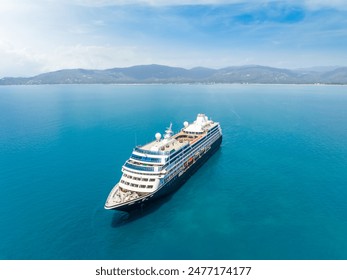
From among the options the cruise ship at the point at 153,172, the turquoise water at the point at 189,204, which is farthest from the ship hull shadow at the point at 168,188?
the turquoise water at the point at 189,204

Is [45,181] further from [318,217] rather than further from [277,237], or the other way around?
[318,217]

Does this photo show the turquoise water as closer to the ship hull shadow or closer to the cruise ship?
the ship hull shadow

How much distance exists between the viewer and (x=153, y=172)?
178 feet

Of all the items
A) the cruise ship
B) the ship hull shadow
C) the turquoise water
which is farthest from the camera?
the cruise ship

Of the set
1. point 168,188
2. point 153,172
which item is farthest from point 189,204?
point 153,172

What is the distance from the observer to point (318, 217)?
4741 centimetres

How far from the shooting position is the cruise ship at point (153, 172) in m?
49.3

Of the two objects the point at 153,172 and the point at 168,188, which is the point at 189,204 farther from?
the point at 153,172

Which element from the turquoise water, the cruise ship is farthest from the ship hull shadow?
the turquoise water

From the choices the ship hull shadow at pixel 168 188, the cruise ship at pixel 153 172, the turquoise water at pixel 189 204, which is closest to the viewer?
the turquoise water at pixel 189 204

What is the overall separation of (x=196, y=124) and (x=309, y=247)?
187 ft

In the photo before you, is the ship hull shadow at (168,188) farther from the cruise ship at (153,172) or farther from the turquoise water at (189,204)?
the turquoise water at (189,204)

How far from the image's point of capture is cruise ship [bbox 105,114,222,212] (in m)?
49.3

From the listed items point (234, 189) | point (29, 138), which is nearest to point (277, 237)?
point (234, 189)
